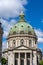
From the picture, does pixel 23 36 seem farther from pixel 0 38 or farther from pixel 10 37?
pixel 0 38

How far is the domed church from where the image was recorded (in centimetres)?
14112

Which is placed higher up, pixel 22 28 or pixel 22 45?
pixel 22 28

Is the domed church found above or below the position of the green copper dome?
below

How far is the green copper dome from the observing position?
150 m

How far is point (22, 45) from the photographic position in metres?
141

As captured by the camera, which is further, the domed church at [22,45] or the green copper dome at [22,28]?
the green copper dome at [22,28]

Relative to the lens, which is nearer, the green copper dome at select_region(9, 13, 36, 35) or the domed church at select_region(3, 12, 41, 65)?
the domed church at select_region(3, 12, 41, 65)

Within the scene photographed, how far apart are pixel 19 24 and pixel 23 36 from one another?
29.0 feet

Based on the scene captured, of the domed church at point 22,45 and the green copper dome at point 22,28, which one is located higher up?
the green copper dome at point 22,28

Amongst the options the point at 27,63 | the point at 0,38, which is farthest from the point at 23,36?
the point at 0,38

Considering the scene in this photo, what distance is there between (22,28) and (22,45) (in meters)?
13.5

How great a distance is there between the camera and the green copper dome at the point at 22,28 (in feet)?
493

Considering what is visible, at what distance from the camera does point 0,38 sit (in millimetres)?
82625

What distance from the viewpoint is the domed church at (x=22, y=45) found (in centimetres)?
14112
